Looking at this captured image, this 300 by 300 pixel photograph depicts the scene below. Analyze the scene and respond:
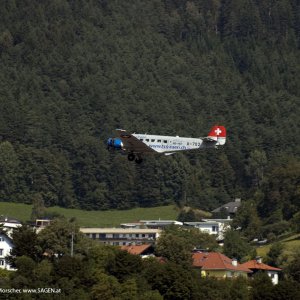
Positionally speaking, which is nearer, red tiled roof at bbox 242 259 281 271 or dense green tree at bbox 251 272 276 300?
dense green tree at bbox 251 272 276 300

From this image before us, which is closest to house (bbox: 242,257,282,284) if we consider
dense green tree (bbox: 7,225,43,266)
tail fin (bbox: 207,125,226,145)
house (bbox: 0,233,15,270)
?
dense green tree (bbox: 7,225,43,266)

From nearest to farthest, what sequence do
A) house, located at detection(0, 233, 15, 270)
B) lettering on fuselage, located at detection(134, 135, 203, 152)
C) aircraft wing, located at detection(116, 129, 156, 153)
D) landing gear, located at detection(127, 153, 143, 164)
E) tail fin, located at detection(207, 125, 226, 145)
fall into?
aircraft wing, located at detection(116, 129, 156, 153)
landing gear, located at detection(127, 153, 143, 164)
lettering on fuselage, located at detection(134, 135, 203, 152)
tail fin, located at detection(207, 125, 226, 145)
house, located at detection(0, 233, 15, 270)

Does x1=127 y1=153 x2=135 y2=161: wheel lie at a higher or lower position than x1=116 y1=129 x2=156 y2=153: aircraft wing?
lower

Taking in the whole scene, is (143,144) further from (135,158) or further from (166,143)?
(166,143)

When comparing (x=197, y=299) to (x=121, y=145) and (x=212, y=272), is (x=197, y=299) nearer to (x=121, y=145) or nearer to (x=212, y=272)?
(x=121, y=145)

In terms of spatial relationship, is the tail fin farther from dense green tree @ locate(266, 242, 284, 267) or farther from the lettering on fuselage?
dense green tree @ locate(266, 242, 284, 267)

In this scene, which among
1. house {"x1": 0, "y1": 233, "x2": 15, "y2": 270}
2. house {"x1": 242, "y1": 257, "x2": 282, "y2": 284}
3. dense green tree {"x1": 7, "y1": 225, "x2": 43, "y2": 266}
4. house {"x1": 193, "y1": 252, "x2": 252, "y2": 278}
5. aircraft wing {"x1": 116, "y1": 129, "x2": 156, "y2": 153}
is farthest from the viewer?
house {"x1": 242, "y1": 257, "x2": 282, "y2": 284}

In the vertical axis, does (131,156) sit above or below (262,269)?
below

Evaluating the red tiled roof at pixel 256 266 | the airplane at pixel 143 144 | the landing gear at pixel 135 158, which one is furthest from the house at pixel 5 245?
the landing gear at pixel 135 158

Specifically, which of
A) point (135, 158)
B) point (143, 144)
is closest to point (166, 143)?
point (143, 144)
